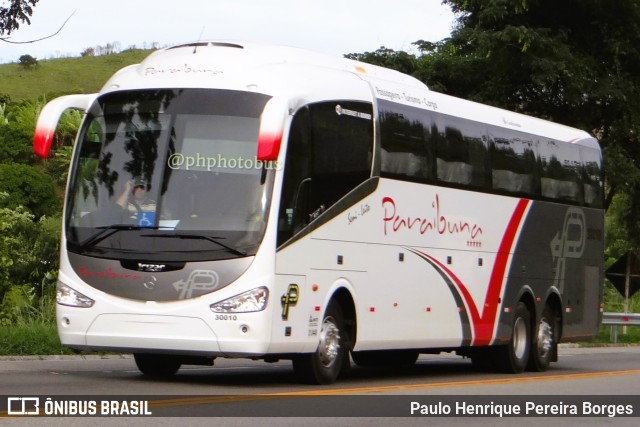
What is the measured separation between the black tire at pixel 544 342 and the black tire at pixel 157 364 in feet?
24.5

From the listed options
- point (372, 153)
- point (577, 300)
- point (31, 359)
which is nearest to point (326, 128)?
point (372, 153)

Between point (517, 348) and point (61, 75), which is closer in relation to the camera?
point (517, 348)

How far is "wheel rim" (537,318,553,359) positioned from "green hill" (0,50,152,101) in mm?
83570

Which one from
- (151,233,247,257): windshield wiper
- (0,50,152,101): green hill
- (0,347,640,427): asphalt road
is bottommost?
(0,347,640,427): asphalt road

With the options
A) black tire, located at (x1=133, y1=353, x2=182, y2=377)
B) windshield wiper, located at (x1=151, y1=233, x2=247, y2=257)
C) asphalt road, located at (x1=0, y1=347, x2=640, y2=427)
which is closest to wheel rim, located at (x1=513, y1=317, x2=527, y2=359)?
asphalt road, located at (x1=0, y1=347, x2=640, y2=427)

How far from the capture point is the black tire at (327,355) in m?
15.5

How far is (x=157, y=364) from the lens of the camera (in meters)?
16.4

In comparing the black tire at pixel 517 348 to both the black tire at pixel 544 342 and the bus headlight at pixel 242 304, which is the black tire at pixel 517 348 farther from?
the bus headlight at pixel 242 304

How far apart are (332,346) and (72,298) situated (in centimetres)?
299

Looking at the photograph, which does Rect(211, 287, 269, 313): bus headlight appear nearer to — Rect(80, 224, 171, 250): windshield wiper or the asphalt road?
the asphalt road

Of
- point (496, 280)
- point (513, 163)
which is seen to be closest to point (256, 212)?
point (496, 280)

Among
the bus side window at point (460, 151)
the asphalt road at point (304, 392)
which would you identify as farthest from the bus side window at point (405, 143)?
the asphalt road at point (304, 392)

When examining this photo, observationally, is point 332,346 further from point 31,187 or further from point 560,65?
point 31,187

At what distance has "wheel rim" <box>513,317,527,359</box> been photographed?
2145 cm
